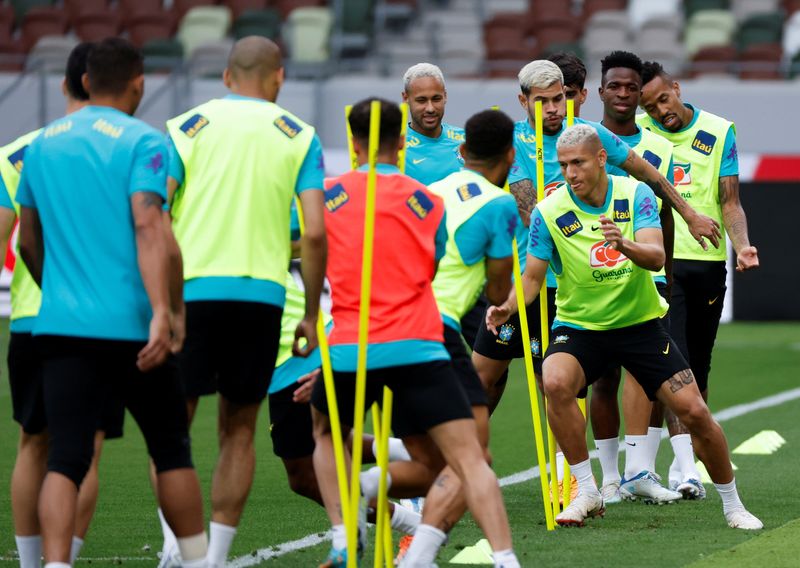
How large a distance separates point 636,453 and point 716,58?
48.2ft

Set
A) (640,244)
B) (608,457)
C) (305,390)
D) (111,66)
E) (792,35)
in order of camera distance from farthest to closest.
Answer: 1. (792,35)
2. (608,457)
3. (640,244)
4. (305,390)
5. (111,66)

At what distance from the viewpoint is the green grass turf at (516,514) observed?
22.9 ft

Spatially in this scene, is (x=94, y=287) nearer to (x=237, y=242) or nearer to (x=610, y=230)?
(x=237, y=242)

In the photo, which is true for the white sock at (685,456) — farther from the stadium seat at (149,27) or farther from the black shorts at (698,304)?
the stadium seat at (149,27)

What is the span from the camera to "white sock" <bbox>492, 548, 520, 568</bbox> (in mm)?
5699

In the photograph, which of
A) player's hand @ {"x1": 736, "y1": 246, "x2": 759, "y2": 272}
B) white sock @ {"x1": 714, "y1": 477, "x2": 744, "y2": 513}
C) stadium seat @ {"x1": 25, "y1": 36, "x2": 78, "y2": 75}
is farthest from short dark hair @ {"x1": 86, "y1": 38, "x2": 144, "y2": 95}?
stadium seat @ {"x1": 25, "y1": 36, "x2": 78, "y2": 75}

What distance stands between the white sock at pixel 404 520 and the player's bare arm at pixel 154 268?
61.6 inches

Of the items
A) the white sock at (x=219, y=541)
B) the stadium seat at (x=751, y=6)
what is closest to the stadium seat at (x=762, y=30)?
the stadium seat at (x=751, y=6)

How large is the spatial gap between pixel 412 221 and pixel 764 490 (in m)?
3.86

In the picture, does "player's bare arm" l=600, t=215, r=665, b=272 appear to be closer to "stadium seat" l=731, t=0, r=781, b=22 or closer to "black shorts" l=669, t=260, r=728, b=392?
"black shorts" l=669, t=260, r=728, b=392

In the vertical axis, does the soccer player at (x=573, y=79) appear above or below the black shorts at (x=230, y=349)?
above

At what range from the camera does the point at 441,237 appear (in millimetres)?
5930

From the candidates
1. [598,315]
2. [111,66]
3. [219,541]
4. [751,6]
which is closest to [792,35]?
[751,6]

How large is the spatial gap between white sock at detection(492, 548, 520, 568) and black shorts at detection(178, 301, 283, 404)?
1.15 m
